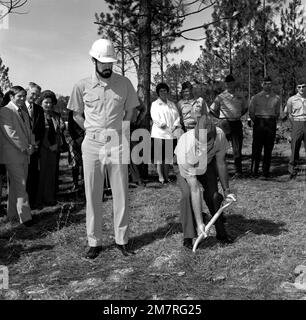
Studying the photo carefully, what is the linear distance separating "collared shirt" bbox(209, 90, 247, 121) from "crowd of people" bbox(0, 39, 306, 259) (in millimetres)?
16

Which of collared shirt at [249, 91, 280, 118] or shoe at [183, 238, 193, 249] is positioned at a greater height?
collared shirt at [249, 91, 280, 118]

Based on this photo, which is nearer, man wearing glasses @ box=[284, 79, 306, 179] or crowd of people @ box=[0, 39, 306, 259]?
crowd of people @ box=[0, 39, 306, 259]

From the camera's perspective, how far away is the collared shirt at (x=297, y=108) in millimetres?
7758

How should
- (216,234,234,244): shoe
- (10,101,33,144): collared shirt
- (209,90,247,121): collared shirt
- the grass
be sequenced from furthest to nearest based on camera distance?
(209,90,247,121): collared shirt → (10,101,33,144): collared shirt → (216,234,234,244): shoe → the grass

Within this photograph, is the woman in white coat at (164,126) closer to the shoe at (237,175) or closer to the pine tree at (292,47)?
the shoe at (237,175)

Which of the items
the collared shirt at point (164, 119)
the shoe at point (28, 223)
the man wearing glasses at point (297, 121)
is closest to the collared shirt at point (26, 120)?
the shoe at point (28, 223)

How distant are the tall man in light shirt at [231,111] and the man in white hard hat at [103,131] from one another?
3456 millimetres

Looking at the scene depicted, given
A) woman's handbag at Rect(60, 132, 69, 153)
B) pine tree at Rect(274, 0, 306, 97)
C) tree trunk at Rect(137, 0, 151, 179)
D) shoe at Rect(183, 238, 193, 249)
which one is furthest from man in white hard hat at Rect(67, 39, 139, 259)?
pine tree at Rect(274, 0, 306, 97)

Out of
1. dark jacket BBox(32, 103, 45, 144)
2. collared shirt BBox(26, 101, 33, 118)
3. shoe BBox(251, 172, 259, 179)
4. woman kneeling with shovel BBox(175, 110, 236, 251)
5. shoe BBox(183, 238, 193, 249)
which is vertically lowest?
shoe BBox(183, 238, 193, 249)

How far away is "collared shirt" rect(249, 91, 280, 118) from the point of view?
7.63m

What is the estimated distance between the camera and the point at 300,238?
14.9ft

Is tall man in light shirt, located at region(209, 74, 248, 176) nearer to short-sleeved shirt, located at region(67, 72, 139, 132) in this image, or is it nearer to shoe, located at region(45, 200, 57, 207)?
shoe, located at region(45, 200, 57, 207)
